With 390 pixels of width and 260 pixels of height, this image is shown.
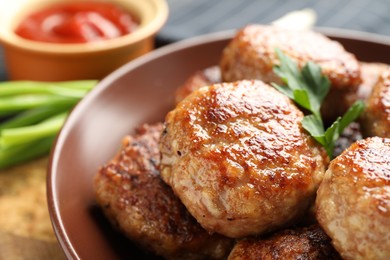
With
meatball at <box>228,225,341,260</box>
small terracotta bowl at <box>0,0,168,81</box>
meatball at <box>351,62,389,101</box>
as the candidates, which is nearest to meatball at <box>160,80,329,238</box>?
meatball at <box>228,225,341,260</box>

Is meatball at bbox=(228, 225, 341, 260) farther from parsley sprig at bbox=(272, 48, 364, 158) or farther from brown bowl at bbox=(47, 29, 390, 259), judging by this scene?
brown bowl at bbox=(47, 29, 390, 259)

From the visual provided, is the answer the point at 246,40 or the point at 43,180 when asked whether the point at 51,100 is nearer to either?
the point at 43,180

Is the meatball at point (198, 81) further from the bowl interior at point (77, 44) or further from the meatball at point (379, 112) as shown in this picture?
the bowl interior at point (77, 44)

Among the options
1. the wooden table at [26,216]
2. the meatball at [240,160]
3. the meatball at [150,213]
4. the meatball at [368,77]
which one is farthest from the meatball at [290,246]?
the wooden table at [26,216]

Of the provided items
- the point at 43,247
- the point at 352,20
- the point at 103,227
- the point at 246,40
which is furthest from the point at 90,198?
the point at 352,20

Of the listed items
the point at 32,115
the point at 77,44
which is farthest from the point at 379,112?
the point at 77,44

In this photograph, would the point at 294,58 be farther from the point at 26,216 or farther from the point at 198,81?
the point at 26,216
